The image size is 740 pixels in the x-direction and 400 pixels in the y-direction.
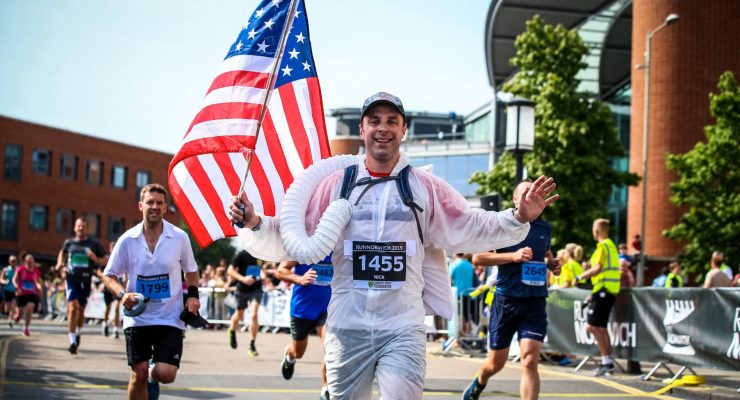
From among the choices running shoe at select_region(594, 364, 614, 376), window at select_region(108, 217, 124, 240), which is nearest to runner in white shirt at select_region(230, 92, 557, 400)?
running shoe at select_region(594, 364, 614, 376)

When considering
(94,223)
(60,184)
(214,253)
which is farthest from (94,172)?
(214,253)

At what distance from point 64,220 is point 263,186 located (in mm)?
66649

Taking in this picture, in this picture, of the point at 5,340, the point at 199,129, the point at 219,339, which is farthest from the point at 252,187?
the point at 219,339

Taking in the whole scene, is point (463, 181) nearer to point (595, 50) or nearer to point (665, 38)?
point (595, 50)

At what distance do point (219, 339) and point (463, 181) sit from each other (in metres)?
50.2

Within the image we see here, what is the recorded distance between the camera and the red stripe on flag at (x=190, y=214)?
792cm

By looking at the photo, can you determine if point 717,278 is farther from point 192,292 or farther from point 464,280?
point 192,292

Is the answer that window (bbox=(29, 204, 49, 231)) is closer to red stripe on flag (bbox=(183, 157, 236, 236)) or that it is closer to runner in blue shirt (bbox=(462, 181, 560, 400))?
runner in blue shirt (bbox=(462, 181, 560, 400))

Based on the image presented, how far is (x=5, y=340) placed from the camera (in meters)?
21.2

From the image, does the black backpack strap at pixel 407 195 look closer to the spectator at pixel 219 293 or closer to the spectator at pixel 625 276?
the spectator at pixel 625 276

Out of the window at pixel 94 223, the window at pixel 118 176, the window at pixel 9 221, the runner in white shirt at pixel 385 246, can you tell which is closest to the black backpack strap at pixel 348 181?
the runner in white shirt at pixel 385 246

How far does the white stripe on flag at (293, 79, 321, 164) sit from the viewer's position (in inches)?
A: 366

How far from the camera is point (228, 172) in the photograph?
823 cm

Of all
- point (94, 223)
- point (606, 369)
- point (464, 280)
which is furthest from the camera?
point (94, 223)
